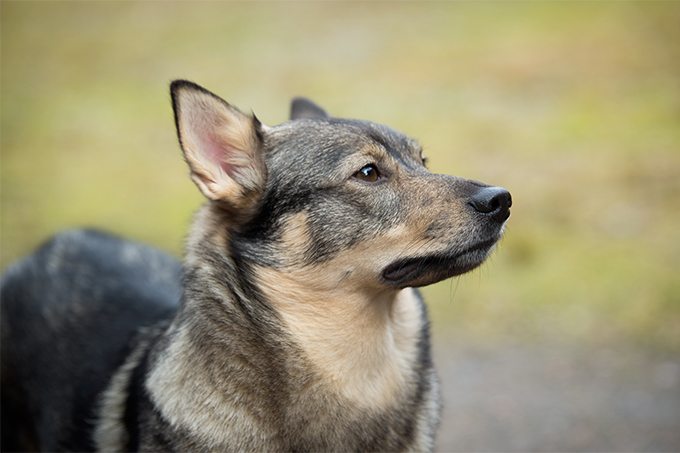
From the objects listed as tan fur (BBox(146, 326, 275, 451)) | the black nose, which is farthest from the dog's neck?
the black nose

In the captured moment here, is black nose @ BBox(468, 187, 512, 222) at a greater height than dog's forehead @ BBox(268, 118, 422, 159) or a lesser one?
lesser

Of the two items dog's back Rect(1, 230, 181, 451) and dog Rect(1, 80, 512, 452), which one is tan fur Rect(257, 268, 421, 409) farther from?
dog's back Rect(1, 230, 181, 451)

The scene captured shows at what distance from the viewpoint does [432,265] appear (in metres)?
3.00

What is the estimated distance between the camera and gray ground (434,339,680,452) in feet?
15.5

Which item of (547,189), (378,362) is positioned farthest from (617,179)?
(378,362)

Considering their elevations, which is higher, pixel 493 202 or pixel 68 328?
pixel 493 202

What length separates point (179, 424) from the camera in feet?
9.76

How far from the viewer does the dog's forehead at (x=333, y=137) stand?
10.7 ft

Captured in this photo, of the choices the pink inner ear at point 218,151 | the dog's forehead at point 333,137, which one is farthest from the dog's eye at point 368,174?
the pink inner ear at point 218,151

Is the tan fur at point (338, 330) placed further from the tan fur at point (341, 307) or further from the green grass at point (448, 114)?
the green grass at point (448, 114)

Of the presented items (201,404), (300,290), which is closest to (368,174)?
(300,290)

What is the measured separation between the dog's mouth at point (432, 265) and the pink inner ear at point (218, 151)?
1.13m

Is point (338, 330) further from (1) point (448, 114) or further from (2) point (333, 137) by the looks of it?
(1) point (448, 114)

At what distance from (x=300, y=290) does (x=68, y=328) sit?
2059mm
